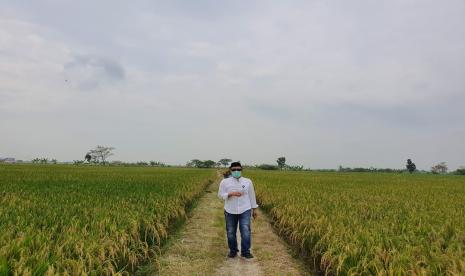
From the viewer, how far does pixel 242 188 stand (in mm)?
9000

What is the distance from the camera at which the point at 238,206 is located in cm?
900

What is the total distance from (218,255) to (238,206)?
1330 millimetres

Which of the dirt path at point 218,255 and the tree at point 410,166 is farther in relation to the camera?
the tree at point 410,166

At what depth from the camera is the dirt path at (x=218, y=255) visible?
8034 millimetres

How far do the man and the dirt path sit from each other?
1.11ft

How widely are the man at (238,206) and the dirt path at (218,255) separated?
1.11 ft

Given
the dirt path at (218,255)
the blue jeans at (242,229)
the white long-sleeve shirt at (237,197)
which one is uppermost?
the white long-sleeve shirt at (237,197)

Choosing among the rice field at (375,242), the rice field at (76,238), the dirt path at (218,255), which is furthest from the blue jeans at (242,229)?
the rice field at (76,238)

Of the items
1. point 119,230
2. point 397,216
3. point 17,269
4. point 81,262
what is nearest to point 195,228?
point 119,230

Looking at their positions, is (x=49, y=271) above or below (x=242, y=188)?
below

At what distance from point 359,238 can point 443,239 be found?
5.20 ft

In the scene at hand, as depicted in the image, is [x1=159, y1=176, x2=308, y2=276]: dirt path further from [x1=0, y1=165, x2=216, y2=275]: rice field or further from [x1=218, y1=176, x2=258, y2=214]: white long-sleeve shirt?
[x1=218, y1=176, x2=258, y2=214]: white long-sleeve shirt

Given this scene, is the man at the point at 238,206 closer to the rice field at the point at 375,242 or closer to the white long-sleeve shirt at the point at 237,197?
the white long-sleeve shirt at the point at 237,197

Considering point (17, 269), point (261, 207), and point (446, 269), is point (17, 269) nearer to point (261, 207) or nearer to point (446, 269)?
point (446, 269)
